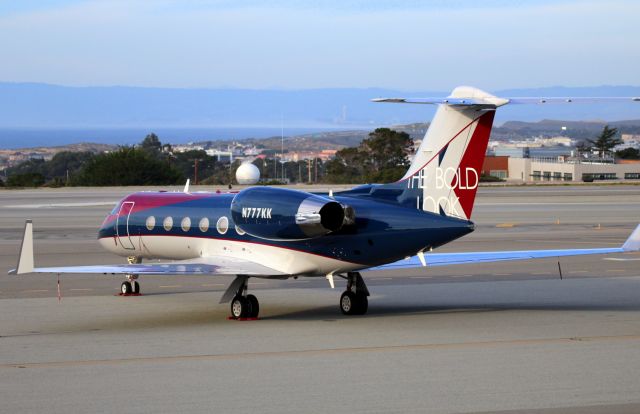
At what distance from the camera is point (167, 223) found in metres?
24.1

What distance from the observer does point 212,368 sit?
1625cm

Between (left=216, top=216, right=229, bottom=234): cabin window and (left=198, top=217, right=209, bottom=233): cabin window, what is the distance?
350 millimetres

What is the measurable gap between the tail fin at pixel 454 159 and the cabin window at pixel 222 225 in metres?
4.14

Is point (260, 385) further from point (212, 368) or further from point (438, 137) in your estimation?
point (438, 137)

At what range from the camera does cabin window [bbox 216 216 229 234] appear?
890 inches

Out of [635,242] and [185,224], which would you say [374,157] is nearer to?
[185,224]

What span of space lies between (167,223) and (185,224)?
686 mm

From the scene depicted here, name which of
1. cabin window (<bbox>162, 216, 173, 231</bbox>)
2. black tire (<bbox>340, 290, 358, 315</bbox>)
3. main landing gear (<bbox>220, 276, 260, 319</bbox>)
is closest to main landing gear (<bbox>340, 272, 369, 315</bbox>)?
black tire (<bbox>340, 290, 358, 315</bbox>)

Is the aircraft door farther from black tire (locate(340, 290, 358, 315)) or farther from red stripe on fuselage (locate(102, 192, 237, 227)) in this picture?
black tire (locate(340, 290, 358, 315))

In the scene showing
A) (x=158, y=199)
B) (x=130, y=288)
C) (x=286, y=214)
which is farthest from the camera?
(x=130, y=288)

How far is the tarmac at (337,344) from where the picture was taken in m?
14.0

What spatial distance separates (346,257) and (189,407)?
7637 mm

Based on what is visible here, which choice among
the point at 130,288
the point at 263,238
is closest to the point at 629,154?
the point at 130,288

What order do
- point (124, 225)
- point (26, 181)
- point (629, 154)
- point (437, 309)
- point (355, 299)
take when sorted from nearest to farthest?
point (355, 299), point (437, 309), point (124, 225), point (26, 181), point (629, 154)
